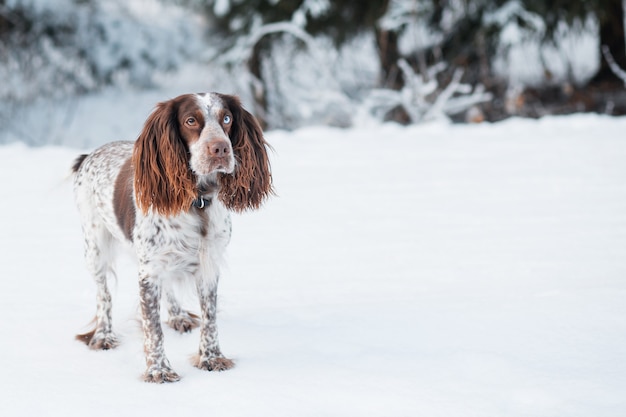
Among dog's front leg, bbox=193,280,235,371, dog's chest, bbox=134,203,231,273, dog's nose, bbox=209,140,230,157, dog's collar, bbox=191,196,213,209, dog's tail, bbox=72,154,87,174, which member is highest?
dog's nose, bbox=209,140,230,157

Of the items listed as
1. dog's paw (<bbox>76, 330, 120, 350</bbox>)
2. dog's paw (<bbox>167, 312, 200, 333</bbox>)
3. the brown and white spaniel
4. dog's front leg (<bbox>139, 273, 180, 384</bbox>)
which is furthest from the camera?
dog's paw (<bbox>167, 312, 200, 333</bbox>)

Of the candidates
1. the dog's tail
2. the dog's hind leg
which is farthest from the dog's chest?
the dog's tail

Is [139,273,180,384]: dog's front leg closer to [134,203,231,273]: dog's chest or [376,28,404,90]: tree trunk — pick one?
[134,203,231,273]: dog's chest

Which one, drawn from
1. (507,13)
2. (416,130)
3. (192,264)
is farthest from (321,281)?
(507,13)

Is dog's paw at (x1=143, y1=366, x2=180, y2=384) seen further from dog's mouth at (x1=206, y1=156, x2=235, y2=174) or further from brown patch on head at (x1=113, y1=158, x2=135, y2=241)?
dog's mouth at (x1=206, y1=156, x2=235, y2=174)

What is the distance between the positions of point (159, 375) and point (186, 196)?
771mm

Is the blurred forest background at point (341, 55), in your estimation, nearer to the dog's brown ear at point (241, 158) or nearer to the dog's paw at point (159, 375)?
the dog's brown ear at point (241, 158)

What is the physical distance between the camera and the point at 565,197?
627 centimetres

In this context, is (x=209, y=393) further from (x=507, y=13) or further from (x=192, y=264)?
(x=507, y=13)

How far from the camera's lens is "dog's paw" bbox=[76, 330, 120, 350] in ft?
12.2

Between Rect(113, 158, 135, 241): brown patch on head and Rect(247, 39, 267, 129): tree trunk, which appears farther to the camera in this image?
Rect(247, 39, 267, 129): tree trunk

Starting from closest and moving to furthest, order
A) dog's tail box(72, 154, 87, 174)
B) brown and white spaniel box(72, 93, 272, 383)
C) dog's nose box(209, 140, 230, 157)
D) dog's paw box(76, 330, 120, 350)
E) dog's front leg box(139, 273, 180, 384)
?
dog's nose box(209, 140, 230, 157) < brown and white spaniel box(72, 93, 272, 383) < dog's front leg box(139, 273, 180, 384) < dog's paw box(76, 330, 120, 350) < dog's tail box(72, 154, 87, 174)

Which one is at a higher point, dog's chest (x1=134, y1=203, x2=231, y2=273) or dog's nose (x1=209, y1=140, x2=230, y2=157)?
dog's nose (x1=209, y1=140, x2=230, y2=157)

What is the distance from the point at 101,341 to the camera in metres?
3.73
